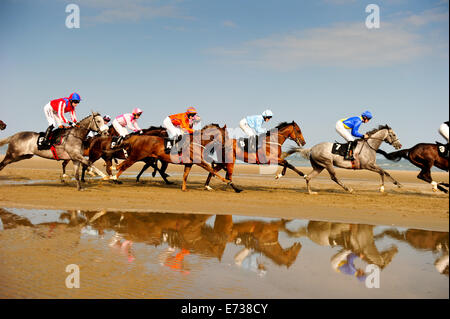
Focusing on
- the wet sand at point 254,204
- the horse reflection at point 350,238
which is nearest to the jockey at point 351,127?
the wet sand at point 254,204

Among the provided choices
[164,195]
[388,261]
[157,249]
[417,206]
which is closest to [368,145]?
[417,206]

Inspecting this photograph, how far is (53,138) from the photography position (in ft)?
45.4

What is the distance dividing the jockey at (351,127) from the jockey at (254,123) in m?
2.52

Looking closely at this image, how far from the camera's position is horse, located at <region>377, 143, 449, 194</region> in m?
15.1

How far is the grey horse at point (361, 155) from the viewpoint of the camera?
14.9 m

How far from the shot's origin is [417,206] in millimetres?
11906

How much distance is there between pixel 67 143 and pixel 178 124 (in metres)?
3.73

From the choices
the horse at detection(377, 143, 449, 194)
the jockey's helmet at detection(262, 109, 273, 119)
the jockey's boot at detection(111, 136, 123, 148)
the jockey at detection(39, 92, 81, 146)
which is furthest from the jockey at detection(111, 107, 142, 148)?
the horse at detection(377, 143, 449, 194)

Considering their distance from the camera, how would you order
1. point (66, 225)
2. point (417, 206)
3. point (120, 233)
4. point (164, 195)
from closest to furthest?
point (120, 233) → point (66, 225) → point (417, 206) → point (164, 195)

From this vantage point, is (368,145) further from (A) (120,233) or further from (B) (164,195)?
(A) (120,233)

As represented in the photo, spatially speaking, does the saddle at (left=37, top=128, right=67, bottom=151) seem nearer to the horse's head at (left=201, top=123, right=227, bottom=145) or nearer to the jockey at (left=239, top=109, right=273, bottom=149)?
the horse's head at (left=201, top=123, right=227, bottom=145)

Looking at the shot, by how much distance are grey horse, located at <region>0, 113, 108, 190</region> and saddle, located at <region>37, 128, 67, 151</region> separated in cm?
9

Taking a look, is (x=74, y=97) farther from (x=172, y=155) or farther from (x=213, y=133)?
(x=213, y=133)

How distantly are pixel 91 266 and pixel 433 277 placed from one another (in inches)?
166
